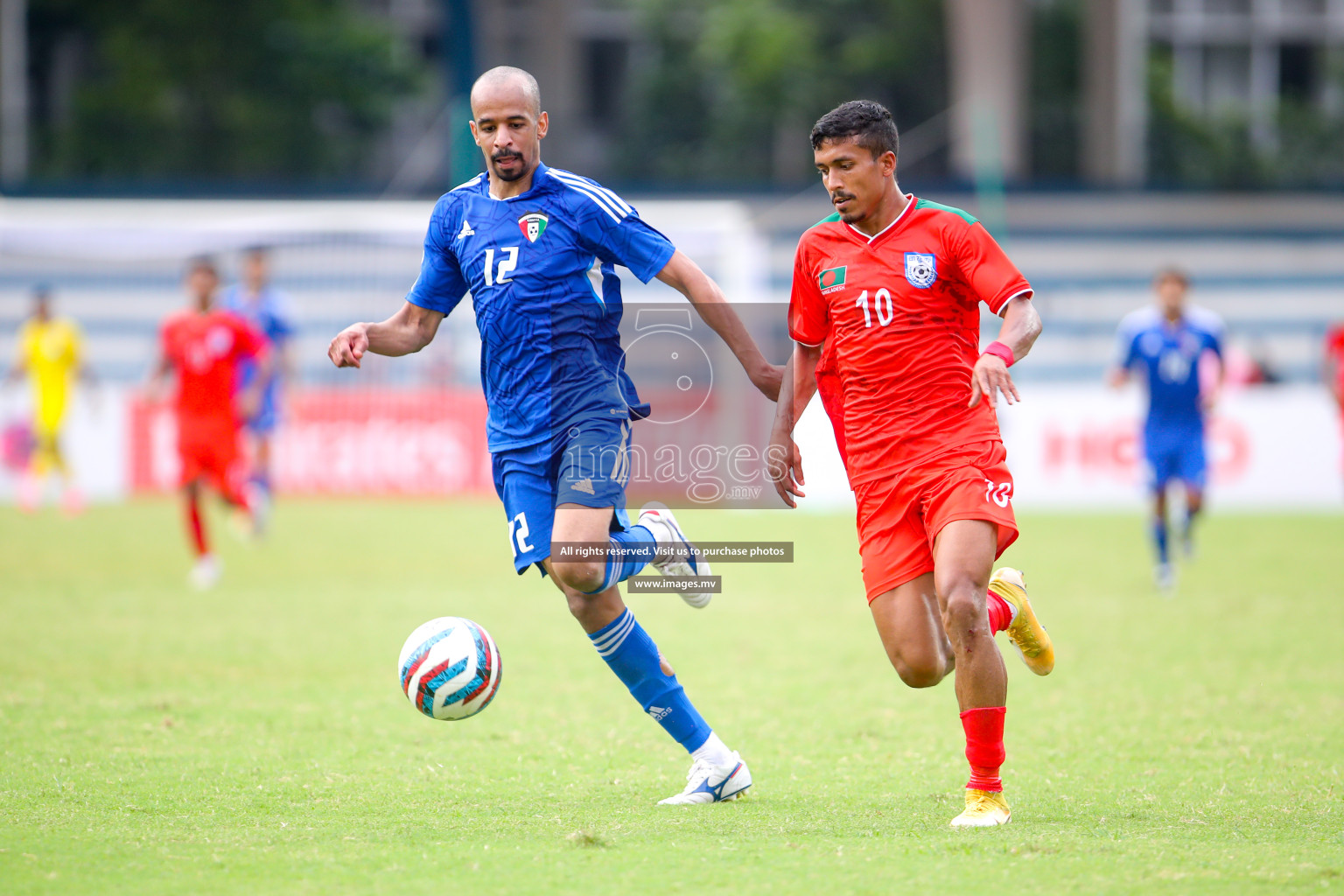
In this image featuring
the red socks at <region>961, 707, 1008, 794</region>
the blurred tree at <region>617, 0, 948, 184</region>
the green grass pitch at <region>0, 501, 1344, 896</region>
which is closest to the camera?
the green grass pitch at <region>0, 501, 1344, 896</region>

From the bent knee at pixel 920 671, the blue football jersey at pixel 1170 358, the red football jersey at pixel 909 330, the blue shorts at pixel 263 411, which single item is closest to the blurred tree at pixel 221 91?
the blue shorts at pixel 263 411

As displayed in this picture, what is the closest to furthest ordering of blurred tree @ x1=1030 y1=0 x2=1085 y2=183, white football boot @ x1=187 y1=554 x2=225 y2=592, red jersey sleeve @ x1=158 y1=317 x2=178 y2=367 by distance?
white football boot @ x1=187 y1=554 x2=225 y2=592, red jersey sleeve @ x1=158 y1=317 x2=178 y2=367, blurred tree @ x1=1030 y1=0 x2=1085 y2=183

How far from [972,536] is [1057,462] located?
15871mm

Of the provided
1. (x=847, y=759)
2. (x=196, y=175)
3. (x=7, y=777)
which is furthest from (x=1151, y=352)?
(x=196, y=175)

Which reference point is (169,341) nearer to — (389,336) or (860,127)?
(389,336)

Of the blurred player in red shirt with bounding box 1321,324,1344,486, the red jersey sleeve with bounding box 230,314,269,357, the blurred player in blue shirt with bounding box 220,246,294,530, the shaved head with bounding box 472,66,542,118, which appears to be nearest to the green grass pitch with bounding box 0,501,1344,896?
the red jersey sleeve with bounding box 230,314,269,357

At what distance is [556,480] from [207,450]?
725 cm

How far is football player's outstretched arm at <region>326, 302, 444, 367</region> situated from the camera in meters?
5.25

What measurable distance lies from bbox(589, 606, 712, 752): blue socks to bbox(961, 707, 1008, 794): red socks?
40.0 inches

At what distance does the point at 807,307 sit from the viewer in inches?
209

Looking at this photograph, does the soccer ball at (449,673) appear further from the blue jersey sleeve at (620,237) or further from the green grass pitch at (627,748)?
the blue jersey sleeve at (620,237)

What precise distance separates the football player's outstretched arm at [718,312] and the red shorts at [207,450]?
24.2 feet

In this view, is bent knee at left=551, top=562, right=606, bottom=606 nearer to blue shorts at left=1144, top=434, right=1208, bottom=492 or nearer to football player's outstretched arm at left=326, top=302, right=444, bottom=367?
football player's outstretched arm at left=326, top=302, right=444, bottom=367

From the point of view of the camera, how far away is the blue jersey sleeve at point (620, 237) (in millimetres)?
5234
